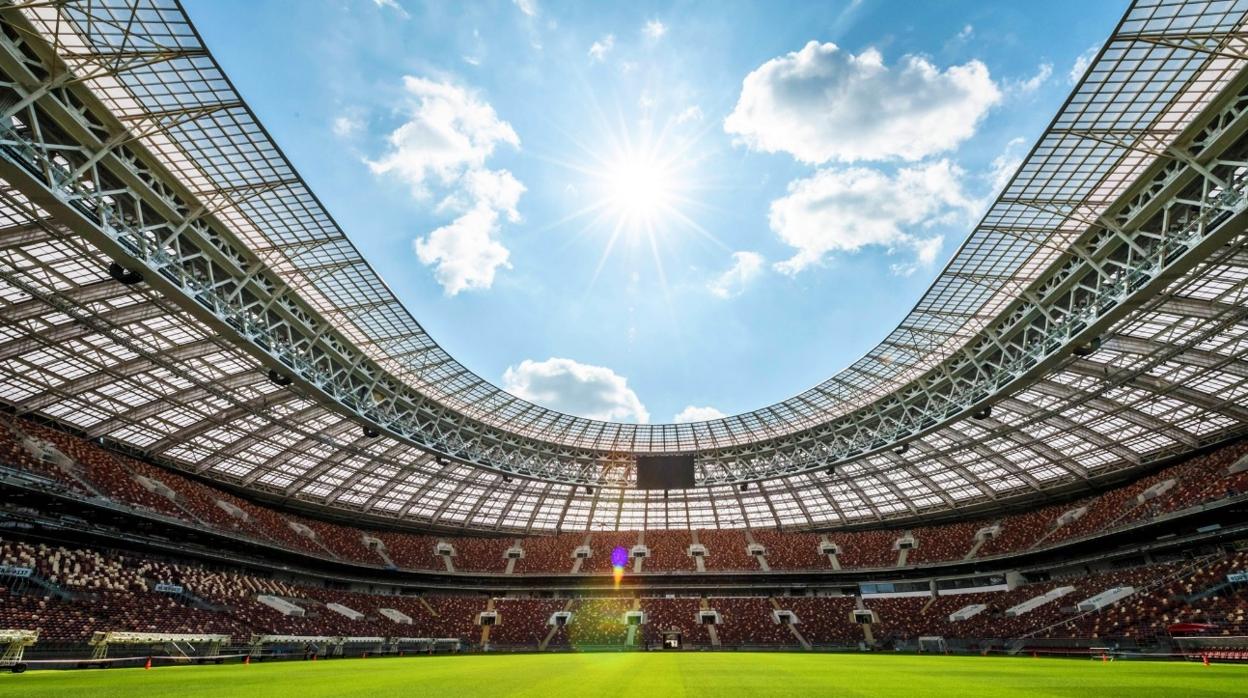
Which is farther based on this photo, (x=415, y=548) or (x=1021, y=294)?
(x=415, y=548)

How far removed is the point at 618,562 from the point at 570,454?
700 inches

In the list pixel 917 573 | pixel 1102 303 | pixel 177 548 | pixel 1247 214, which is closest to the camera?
pixel 1247 214

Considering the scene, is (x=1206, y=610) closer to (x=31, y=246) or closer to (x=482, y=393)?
(x=482, y=393)

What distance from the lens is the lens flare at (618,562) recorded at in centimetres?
5584

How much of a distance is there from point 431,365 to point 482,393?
14.9ft

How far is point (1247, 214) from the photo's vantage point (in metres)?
16.6

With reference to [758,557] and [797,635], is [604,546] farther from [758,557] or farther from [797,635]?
[797,635]

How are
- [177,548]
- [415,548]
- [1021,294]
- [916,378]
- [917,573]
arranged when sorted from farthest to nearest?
[415,548] < [917,573] < [177,548] < [916,378] < [1021,294]

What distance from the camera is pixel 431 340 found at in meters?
32.3

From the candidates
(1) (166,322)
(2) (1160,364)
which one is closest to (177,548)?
(1) (166,322)

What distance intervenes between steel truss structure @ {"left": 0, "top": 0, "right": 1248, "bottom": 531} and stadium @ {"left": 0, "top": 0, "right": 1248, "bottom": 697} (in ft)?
0.53

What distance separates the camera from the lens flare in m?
55.8

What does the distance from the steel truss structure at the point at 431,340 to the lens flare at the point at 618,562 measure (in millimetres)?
13595

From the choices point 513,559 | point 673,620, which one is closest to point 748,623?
point 673,620
